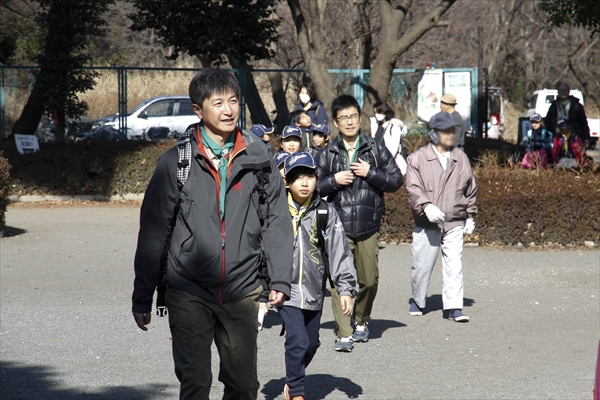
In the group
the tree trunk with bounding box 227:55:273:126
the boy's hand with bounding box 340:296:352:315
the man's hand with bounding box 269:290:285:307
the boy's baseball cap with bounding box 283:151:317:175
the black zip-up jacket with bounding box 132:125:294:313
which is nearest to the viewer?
the black zip-up jacket with bounding box 132:125:294:313

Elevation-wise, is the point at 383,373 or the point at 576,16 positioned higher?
the point at 576,16

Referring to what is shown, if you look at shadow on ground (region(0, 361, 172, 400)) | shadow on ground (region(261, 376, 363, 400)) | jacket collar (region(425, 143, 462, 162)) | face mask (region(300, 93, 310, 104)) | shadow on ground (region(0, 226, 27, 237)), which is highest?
face mask (region(300, 93, 310, 104))

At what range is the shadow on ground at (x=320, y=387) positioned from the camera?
17.3 feet

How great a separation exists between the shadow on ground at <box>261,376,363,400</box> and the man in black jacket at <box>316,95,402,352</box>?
31.7 inches

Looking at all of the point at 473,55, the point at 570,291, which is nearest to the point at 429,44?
the point at 473,55

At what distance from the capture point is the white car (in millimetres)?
17547

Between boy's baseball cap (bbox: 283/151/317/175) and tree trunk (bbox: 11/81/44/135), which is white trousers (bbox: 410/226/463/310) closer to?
boy's baseball cap (bbox: 283/151/317/175)

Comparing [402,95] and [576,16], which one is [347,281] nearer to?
[576,16]

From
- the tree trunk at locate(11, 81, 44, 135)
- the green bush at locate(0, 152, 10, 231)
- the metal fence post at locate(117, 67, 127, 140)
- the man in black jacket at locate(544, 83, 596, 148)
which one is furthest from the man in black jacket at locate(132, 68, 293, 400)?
the tree trunk at locate(11, 81, 44, 135)

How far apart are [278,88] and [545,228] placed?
1046cm

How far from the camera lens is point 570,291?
8.53 m

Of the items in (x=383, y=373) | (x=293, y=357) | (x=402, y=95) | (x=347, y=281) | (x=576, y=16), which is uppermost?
(x=576, y=16)

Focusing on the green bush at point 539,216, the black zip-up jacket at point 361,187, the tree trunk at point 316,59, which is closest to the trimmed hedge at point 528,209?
the green bush at point 539,216

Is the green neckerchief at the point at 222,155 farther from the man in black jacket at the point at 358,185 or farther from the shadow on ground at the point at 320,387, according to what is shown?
the man in black jacket at the point at 358,185
